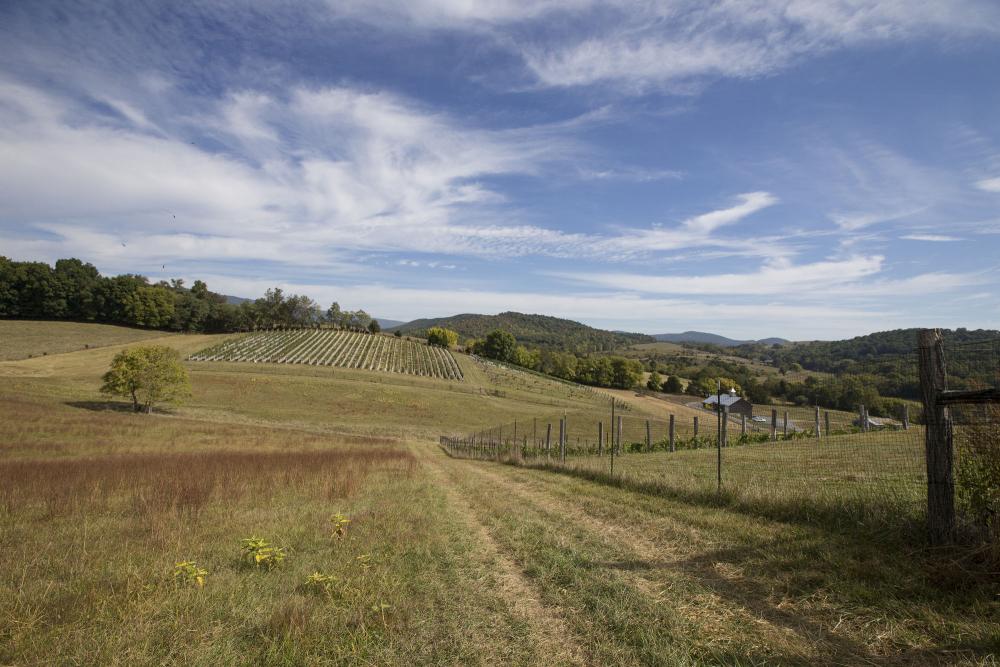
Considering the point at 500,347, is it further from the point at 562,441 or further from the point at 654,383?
the point at 562,441

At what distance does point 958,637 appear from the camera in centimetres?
408

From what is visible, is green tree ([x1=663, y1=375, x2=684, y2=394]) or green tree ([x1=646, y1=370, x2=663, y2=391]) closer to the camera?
green tree ([x1=663, y1=375, x2=684, y2=394])

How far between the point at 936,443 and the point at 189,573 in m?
9.50

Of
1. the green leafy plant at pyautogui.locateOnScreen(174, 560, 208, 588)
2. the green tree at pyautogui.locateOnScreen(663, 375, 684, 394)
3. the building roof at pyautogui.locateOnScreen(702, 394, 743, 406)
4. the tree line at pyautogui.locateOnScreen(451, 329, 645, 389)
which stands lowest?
the green tree at pyautogui.locateOnScreen(663, 375, 684, 394)

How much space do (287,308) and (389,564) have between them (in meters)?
148

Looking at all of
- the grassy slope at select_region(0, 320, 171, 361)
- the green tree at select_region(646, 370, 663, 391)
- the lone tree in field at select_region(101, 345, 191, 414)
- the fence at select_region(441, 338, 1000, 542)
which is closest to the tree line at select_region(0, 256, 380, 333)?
the grassy slope at select_region(0, 320, 171, 361)

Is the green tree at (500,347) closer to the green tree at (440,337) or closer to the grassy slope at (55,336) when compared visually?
the green tree at (440,337)

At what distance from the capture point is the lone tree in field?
159 ft

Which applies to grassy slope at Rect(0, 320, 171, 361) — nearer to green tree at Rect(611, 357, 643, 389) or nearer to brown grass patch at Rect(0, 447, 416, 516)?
brown grass patch at Rect(0, 447, 416, 516)

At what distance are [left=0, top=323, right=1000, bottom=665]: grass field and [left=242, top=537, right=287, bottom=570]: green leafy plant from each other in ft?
0.44

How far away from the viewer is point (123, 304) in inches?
4441

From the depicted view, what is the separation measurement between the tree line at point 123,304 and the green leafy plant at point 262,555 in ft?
442

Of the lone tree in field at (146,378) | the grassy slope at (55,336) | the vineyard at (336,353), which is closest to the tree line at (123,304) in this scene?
the grassy slope at (55,336)

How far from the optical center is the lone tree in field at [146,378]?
1902 inches
